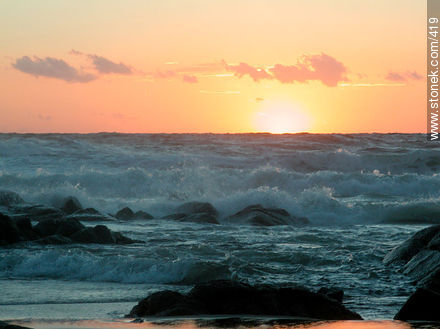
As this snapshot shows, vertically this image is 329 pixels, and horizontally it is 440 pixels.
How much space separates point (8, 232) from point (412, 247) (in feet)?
22.9

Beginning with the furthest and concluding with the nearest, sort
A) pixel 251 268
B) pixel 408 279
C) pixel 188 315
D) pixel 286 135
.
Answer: pixel 286 135 → pixel 251 268 → pixel 408 279 → pixel 188 315

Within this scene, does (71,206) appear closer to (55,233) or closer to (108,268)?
(55,233)

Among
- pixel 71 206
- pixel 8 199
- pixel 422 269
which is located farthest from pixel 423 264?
pixel 8 199

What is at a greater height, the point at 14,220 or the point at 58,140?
the point at 58,140

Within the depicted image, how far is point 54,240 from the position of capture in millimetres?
12023

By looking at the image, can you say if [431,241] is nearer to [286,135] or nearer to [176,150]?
[176,150]

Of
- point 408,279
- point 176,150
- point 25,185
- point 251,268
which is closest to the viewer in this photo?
point 408,279

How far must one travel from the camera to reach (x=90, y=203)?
2164cm

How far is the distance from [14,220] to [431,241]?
24.3 feet

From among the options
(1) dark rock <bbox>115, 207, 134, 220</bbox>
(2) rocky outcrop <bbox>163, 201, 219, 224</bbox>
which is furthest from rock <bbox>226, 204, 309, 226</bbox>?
(1) dark rock <bbox>115, 207, 134, 220</bbox>

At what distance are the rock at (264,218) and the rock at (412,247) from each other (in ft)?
18.5

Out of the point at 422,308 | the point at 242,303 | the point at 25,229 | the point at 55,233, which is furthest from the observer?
the point at 55,233

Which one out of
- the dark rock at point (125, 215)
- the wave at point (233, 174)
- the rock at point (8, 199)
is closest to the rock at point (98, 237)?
the dark rock at point (125, 215)

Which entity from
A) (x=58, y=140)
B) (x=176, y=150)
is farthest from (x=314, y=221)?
(x=58, y=140)
